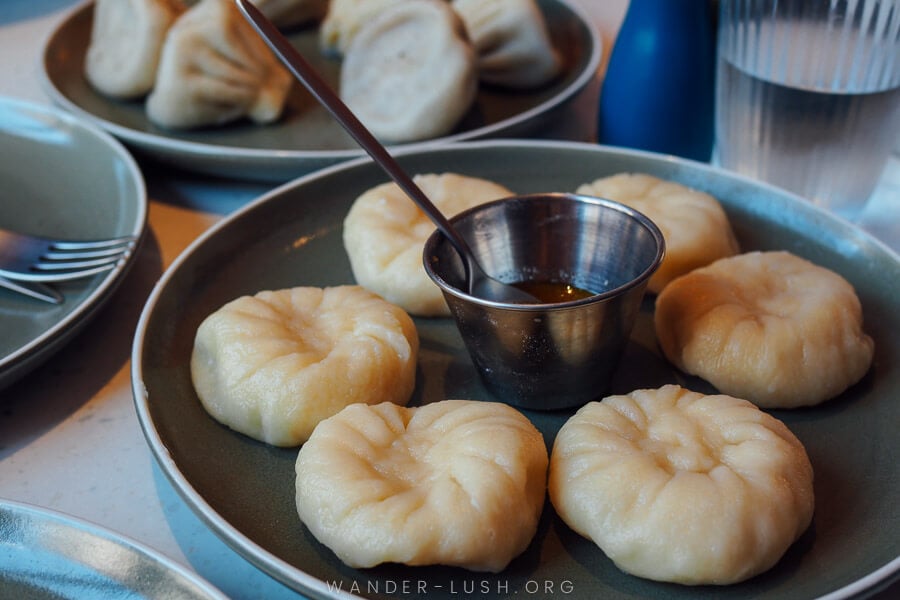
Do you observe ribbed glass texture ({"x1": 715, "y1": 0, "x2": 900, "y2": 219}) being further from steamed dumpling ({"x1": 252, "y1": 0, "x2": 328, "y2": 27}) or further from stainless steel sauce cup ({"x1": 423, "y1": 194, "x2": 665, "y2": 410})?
steamed dumpling ({"x1": 252, "y1": 0, "x2": 328, "y2": 27})

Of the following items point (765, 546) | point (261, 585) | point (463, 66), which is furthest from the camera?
point (463, 66)

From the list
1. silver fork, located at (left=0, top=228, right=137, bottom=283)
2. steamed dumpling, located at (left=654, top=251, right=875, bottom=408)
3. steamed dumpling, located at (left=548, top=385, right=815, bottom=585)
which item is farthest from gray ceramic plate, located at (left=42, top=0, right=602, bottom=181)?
steamed dumpling, located at (left=548, top=385, right=815, bottom=585)

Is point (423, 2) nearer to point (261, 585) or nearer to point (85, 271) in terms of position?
point (85, 271)

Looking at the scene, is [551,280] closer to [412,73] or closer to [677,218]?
[677,218]

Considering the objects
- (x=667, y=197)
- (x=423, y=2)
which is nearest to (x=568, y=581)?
(x=667, y=197)

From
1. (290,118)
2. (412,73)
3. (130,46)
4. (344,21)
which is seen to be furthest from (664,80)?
(130,46)

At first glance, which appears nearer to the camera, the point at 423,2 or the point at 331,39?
the point at 423,2

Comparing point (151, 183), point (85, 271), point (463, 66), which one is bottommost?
point (151, 183)
